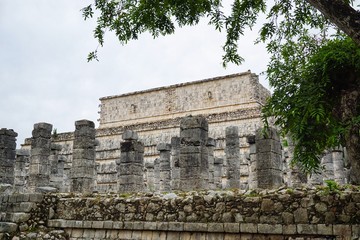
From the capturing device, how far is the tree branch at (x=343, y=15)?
514 cm

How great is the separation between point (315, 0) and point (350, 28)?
0.66 m

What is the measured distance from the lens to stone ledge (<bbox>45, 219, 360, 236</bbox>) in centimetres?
543

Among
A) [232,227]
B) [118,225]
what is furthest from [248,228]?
[118,225]

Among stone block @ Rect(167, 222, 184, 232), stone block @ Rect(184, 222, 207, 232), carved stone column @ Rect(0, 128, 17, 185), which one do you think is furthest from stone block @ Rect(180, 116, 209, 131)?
carved stone column @ Rect(0, 128, 17, 185)

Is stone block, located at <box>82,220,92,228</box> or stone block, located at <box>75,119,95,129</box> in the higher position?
stone block, located at <box>75,119,95,129</box>

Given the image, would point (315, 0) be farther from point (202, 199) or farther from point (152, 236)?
point (152, 236)

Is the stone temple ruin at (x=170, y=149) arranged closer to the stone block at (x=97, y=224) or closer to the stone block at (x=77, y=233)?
the stone block at (x=77, y=233)

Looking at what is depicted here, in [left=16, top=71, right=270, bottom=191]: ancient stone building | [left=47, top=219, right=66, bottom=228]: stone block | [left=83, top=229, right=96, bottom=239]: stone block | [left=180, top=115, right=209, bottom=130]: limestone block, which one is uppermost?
[left=16, top=71, right=270, bottom=191]: ancient stone building

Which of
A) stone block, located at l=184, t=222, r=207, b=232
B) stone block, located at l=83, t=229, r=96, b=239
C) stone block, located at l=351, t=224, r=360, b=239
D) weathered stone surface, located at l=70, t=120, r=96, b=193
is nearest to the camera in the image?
stone block, located at l=351, t=224, r=360, b=239

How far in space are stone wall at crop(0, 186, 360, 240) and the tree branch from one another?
2.03m

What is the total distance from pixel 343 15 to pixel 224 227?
3340 mm

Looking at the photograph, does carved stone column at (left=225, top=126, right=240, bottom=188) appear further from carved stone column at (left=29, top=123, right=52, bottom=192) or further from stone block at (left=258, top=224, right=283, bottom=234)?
stone block at (left=258, top=224, right=283, bottom=234)

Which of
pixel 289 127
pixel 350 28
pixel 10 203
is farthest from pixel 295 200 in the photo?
pixel 10 203

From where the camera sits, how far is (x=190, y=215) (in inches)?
262
